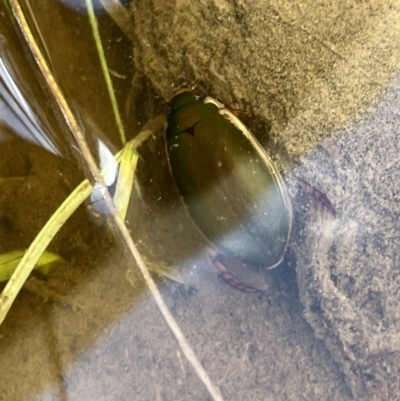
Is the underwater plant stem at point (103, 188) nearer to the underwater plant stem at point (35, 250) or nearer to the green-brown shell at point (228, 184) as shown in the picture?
the underwater plant stem at point (35, 250)

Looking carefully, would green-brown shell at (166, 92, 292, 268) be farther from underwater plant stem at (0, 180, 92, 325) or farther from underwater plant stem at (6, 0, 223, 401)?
underwater plant stem at (0, 180, 92, 325)

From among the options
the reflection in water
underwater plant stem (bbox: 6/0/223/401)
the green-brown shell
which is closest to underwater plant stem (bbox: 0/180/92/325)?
underwater plant stem (bbox: 6/0/223/401)

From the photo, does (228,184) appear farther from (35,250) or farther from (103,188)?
(35,250)

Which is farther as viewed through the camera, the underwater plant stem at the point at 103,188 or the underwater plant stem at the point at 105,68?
the underwater plant stem at the point at 105,68

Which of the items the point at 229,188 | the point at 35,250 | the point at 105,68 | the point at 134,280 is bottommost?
the point at 134,280

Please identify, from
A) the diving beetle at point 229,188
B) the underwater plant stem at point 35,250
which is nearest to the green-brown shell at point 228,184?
the diving beetle at point 229,188

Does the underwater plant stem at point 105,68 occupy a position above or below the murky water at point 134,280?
above

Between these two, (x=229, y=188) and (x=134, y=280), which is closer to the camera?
(x=229, y=188)

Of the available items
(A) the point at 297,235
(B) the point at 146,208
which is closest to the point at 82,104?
(B) the point at 146,208

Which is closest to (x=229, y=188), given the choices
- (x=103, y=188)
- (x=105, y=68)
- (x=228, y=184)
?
(x=228, y=184)
